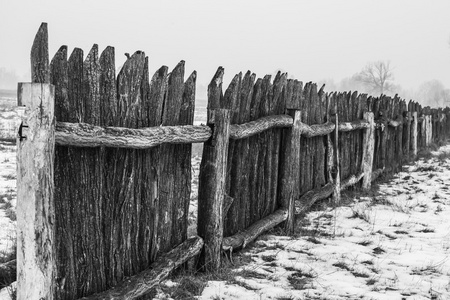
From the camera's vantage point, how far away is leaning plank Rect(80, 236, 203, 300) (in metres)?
2.86

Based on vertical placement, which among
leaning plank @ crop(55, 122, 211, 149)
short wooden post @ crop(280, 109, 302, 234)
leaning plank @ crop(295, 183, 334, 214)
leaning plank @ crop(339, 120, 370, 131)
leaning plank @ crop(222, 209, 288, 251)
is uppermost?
leaning plank @ crop(339, 120, 370, 131)

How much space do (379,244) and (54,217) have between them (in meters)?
3.52

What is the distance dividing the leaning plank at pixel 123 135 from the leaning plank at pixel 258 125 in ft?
1.70

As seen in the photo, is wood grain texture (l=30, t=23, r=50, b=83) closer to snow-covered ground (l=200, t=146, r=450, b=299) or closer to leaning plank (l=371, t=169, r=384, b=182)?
snow-covered ground (l=200, t=146, r=450, b=299)

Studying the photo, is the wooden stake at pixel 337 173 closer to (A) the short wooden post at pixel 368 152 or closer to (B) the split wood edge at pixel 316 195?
(B) the split wood edge at pixel 316 195

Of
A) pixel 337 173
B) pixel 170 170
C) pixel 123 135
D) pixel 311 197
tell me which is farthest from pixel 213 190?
pixel 337 173

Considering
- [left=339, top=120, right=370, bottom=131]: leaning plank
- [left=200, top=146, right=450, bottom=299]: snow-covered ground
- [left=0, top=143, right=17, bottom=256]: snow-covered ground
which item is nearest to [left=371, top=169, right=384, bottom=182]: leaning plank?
[left=339, top=120, right=370, bottom=131]: leaning plank

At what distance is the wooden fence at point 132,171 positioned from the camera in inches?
89.0

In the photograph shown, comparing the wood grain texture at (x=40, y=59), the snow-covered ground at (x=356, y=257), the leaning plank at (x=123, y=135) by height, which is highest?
the wood grain texture at (x=40, y=59)

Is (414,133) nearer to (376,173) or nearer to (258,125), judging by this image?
(376,173)

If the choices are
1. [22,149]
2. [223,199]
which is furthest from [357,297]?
[22,149]

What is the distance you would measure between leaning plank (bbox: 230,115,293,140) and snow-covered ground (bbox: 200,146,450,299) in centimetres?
114

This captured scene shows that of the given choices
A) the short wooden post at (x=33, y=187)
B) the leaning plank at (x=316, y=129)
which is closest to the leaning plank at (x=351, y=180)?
the leaning plank at (x=316, y=129)

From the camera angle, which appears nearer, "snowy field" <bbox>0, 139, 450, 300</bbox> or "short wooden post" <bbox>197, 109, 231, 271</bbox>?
"snowy field" <bbox>0, 139, 450, 300</bbox>
